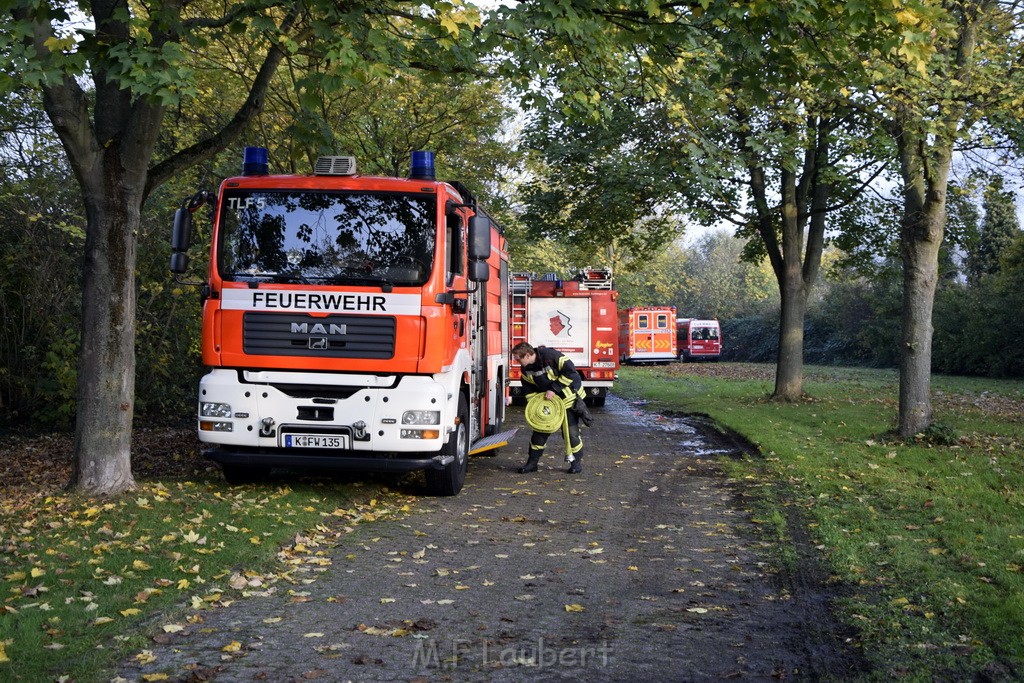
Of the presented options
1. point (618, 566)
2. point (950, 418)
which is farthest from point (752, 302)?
point (618, 566)

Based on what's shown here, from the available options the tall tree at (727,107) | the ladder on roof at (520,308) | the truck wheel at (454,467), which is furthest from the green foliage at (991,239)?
the truck wheel at (454,467)

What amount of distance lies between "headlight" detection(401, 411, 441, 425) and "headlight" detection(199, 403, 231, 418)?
5.91 ft

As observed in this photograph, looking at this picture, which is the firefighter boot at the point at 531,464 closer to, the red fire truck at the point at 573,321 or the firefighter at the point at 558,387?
the firefighter at the point at 558,387

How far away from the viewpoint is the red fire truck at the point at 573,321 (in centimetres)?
2509

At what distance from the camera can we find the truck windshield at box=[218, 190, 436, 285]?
10461 millimetres

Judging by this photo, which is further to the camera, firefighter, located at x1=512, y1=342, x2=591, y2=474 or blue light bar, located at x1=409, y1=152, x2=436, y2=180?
firefighter, located at x1=512, y1=342, x2=591, y2=474

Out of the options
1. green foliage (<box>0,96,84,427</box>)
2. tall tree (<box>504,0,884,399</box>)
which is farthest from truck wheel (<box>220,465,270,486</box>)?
green foliage (<box>0,96,84,427</box>)

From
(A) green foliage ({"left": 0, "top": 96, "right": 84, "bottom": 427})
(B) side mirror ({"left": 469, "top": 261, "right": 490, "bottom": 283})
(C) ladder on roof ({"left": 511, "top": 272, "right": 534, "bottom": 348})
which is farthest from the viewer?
(C) ladder on roof ({"left": 511, "top": 272, "right": 534, "bottom": 348})

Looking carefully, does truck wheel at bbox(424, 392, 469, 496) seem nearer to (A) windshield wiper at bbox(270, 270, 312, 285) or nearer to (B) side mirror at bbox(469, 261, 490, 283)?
(B) side mirror at bbox(469, 261, 490, 283)

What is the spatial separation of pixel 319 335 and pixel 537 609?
4.66 m

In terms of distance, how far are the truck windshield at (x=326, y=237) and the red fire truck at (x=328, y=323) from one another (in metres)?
0.01

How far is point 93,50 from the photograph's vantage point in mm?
8672

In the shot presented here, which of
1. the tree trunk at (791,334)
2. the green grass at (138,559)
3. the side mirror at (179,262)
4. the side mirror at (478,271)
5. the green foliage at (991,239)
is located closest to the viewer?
the green grass at (138,559)

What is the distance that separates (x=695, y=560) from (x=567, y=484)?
438 cm
